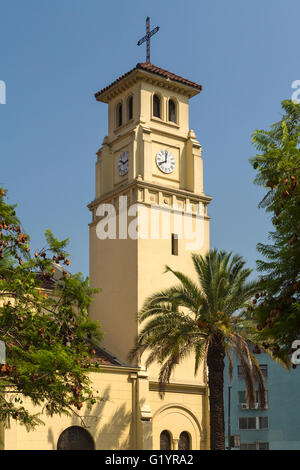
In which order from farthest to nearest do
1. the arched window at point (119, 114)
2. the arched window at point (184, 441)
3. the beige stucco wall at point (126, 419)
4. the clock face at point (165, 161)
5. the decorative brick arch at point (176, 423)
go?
the arched window at point (119, 114)
the clock face at point (165, 161)
the arched window at point (184, 441)
the decorative brick arch at point (176, 423)
the beige stucco wall at point (126, 419)

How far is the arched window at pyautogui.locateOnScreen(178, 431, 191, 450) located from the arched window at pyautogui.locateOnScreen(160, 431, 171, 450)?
619 millimetres

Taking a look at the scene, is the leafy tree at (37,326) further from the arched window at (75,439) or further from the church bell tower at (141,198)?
the church bell tower at (141,198)

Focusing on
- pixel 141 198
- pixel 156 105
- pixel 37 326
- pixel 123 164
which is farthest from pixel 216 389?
pixel 156 105

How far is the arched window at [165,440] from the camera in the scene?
40.8m

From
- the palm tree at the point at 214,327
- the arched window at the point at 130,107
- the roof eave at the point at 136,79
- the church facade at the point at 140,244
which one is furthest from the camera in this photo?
the arched window at the point at 130,107

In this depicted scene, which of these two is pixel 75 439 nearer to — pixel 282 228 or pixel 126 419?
pixel 126 419

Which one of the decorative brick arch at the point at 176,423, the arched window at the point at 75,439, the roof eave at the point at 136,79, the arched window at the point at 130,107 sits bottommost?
the arched window at the point at 75,439

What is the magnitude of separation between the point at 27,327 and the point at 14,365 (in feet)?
3.72

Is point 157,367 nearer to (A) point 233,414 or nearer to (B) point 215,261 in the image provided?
(B) point 215,261

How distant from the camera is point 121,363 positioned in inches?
1682

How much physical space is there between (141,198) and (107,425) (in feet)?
44.8

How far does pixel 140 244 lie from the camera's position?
4412 cm

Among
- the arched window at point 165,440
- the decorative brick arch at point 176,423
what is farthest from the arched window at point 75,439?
the arched window at point 165,440

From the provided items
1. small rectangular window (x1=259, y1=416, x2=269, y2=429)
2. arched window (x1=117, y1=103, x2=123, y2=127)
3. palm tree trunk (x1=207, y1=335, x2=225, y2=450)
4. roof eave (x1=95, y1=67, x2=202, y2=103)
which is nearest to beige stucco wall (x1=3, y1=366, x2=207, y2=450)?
palm tree trunk (x1=207, y1=335, x2=225, y2=450)
